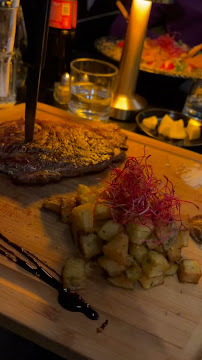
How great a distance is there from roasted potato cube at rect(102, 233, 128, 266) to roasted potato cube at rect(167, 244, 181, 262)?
168mm

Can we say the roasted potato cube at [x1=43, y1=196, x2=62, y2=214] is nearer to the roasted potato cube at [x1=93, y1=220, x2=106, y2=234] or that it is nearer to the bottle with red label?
the roasted potato cube at [x1=93, y1=220, x2=106, y2=234]

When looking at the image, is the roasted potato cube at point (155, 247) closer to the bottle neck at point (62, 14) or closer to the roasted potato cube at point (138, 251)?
the roasted potato cube at point (138, 251)

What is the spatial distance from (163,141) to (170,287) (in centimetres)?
106

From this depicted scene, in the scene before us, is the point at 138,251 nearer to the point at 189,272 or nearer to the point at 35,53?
the point at 189,272

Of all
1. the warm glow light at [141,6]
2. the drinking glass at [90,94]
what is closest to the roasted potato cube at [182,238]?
the drinking glass at [90,94]

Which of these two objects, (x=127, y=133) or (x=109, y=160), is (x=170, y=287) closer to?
(x=109, y=160)

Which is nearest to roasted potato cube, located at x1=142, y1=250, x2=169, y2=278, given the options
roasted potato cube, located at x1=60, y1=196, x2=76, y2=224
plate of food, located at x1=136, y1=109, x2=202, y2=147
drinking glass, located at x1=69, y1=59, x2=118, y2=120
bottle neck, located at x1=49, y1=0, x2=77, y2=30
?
roasted potato cube, located at x1=60, y1=196, x2=76, y2=224

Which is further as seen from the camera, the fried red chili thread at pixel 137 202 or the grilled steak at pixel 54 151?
the grilled steak at pixel 54 151

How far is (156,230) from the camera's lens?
1338mm

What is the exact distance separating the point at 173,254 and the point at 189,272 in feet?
0.25

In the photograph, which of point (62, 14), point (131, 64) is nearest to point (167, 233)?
point (131, 64)

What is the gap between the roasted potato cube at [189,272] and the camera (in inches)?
53.1

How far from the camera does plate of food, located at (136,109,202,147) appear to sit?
2262 millimetres

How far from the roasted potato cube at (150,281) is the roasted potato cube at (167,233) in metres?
0.10
